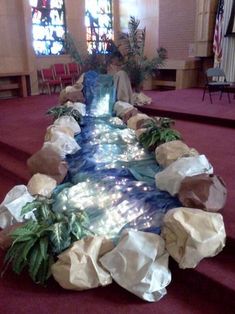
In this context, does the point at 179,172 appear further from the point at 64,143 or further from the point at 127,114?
the point at 127,114

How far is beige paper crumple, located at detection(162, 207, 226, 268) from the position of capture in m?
1.70

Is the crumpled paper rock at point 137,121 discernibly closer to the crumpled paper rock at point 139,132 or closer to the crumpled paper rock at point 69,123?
the crumpled paper rock at point 139,132

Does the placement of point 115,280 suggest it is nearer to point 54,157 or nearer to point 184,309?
point 184,309

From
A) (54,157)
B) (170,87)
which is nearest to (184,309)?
(54,157)

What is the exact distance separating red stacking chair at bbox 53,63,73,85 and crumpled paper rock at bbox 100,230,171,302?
23.4 ft

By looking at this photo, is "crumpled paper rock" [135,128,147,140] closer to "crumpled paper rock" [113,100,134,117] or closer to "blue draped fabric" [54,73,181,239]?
"blue draped fabric" [54,73,181,239]

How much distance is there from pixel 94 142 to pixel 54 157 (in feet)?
2.74

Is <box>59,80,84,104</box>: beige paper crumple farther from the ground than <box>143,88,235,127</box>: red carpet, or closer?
farther from the ground

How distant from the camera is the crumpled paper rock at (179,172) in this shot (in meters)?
2.25

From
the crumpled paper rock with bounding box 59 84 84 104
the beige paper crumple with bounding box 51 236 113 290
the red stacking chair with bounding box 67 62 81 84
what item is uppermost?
the red stacking chair with bounding box 67 62 81 84

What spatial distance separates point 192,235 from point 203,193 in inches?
15.3

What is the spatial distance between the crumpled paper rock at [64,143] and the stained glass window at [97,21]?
6094 mm

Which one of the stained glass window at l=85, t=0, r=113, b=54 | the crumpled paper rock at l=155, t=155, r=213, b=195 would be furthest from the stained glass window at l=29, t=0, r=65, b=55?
the crumpled paper rock at l=155, t=155, r=213, b=195

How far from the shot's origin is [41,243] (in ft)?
6.07
